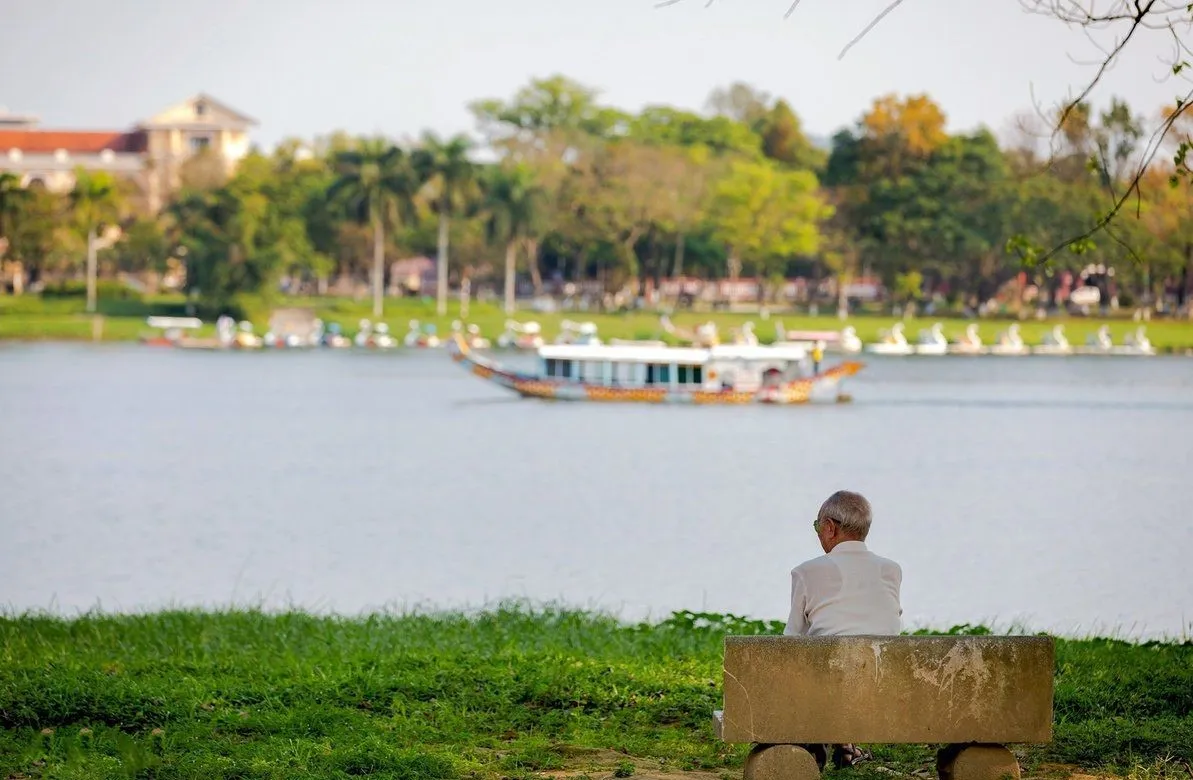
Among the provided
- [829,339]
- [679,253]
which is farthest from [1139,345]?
[679,253]

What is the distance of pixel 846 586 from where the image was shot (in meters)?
7.41

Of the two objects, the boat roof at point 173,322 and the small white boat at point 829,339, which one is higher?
the small white boat at point 829,339

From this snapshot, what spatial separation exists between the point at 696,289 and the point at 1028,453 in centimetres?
7182

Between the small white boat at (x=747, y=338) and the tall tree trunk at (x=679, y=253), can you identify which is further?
the tall tree trunk at (x=679, y=253)

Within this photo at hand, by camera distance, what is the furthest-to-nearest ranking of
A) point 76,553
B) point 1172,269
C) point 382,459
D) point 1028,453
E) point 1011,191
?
point 1011,191 → point 1172,269 → point 1028,453 → point 382,459 → point 76,553

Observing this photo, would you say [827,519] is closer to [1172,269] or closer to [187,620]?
[187,620]

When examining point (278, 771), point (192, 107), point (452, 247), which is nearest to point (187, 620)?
point (278, 771)

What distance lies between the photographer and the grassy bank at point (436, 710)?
7.96 meters

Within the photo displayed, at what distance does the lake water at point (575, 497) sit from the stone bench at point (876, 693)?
9.00 metres

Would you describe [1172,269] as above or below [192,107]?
below

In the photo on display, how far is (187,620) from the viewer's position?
44.7 ft

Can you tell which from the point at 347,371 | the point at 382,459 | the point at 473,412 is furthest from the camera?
the point at 347,371

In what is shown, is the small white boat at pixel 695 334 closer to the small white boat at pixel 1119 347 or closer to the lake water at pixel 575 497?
the lake water at pixel 575 497

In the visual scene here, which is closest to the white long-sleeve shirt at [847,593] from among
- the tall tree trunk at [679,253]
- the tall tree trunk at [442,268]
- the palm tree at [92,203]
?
the tall tree trunk at [442,268]
